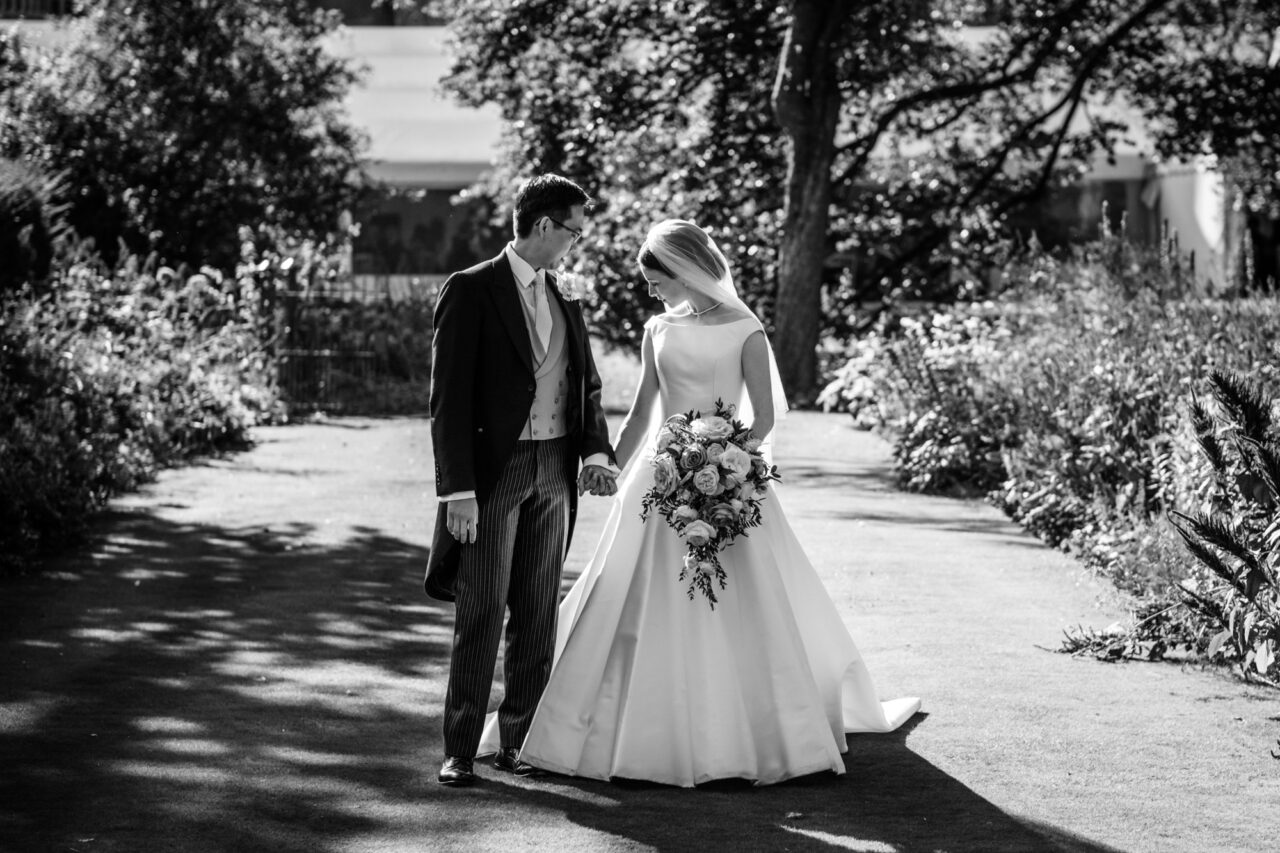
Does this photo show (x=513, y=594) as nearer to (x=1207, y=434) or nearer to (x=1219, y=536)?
(x=1219, y=536)

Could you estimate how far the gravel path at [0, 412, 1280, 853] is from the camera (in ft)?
16.6

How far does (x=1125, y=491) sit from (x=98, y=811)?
267 inches

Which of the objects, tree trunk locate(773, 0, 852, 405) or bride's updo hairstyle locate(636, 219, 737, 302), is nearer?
bride's updo hairstyle locate(636, 219, 737, 302)

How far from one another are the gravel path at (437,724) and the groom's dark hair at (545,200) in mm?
1906

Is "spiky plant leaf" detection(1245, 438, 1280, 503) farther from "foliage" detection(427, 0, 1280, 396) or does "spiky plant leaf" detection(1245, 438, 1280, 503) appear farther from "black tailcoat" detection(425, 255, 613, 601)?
"foliage" detection(427, 0, 1280, 396)

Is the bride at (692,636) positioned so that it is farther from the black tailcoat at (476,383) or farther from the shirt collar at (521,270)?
the black tailcoat at (476,383)

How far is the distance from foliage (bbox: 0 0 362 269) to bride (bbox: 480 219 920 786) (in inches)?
738

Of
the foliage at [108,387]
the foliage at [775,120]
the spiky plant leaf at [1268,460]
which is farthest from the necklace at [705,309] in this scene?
the foliage at [775,120]

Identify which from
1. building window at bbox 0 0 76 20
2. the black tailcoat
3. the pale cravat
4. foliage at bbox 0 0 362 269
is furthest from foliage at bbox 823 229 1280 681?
building window at bbox 0 0 76 20

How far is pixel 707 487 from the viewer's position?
18.3 ft

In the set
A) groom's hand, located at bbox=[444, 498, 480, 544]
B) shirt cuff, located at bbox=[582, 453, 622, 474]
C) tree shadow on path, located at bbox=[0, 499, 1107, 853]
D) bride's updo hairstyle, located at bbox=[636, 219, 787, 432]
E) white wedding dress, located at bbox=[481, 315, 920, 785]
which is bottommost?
tree shadow on path, located at bbox=[0, 499, 1107, 853]

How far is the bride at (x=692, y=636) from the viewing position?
18.4 feet

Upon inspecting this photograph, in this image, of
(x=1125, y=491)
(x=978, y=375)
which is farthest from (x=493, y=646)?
(x=978, y=375)

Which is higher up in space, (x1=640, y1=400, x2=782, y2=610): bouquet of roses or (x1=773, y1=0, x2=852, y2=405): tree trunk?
(x1=773, y1=0, x2=852, y2=405): tree trunk
